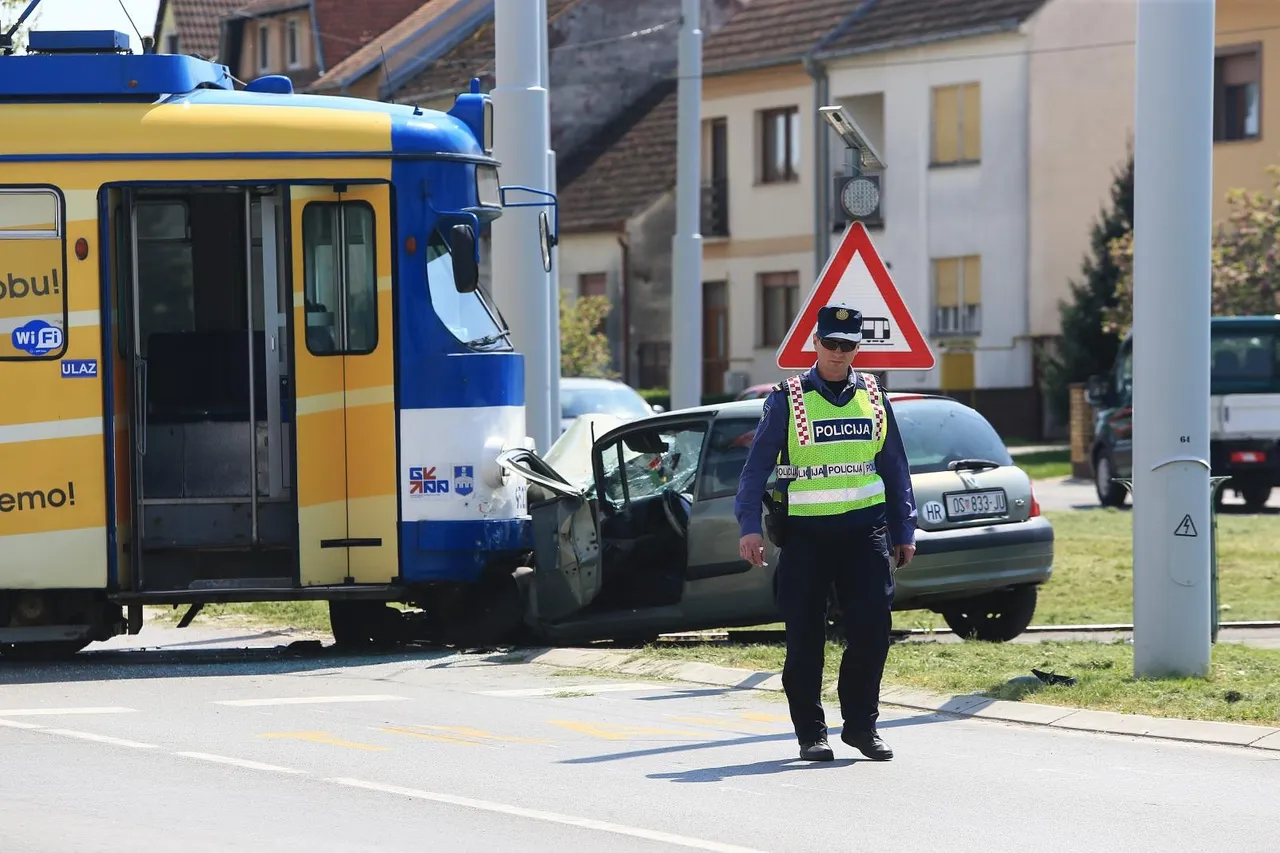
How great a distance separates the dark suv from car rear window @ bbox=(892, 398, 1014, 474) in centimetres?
1432

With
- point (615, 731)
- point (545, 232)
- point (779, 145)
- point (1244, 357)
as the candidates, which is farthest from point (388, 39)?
point (615, 731)

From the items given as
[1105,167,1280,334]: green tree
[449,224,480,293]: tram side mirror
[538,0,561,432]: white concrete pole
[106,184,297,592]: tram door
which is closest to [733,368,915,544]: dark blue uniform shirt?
[449,224,480,293]: tram side mirror

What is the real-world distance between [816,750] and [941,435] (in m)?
4.52

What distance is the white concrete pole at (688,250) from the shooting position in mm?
23781

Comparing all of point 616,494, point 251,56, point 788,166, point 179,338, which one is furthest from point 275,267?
point 251,56

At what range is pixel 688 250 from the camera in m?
24.0

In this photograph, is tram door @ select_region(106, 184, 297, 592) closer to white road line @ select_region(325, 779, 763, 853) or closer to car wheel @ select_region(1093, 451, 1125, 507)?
white road line @ select_region(325, 779, 763, 853)

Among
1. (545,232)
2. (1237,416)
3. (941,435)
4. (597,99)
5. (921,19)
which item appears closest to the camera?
(941,435)

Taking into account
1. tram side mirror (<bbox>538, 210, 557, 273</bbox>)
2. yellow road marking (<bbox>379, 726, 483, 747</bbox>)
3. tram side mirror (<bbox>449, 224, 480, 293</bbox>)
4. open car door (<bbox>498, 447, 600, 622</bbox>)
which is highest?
tram side mirror (<bbox>538, 210, 557, 273</bbox>)

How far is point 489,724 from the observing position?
10.1 meters

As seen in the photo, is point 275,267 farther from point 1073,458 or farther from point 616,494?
point 1073,458

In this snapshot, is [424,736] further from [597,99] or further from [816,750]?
[597,99]

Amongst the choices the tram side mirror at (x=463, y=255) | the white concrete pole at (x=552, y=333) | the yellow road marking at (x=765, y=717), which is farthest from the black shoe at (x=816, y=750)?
the white concrete pole at (x=552, y=333)

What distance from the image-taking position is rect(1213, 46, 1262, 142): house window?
4275 centimetres
